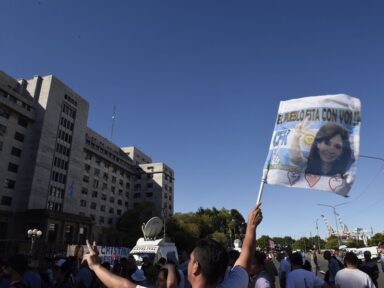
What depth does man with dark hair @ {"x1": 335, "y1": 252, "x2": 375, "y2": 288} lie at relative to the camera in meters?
5.48

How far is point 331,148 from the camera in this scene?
456 centimetres

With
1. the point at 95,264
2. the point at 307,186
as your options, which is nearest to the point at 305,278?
the point at 307,186

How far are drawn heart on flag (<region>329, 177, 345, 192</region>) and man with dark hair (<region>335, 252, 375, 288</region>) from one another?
6.61 feet

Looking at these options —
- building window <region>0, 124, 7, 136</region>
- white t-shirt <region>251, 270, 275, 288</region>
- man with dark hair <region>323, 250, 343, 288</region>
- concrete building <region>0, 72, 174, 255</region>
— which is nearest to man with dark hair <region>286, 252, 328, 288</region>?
white t-shirt <region>251, 270, 275, 288</region>

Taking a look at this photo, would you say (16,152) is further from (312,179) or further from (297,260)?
(312,179)

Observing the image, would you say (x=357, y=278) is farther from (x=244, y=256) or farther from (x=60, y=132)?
(x=60, y=132)

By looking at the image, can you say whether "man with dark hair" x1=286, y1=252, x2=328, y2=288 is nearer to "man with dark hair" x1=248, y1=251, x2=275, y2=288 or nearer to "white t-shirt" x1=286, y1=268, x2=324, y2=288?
"white t-shirt" x1=286, y1=268, x2=324, y2=288

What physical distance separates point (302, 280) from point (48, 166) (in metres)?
53.6

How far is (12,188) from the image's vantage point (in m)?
49.0

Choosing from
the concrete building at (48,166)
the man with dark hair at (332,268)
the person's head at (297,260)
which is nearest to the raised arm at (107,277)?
the person's head at (297,260)

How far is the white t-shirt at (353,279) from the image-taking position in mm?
5469

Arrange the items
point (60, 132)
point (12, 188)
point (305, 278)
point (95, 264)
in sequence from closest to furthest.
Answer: point (95, 264) → point (305, 278) → point (12, 188) → point (60, 132)

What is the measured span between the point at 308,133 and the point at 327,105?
455mm

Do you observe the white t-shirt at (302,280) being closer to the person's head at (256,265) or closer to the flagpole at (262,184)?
the person's head at (256,265)
